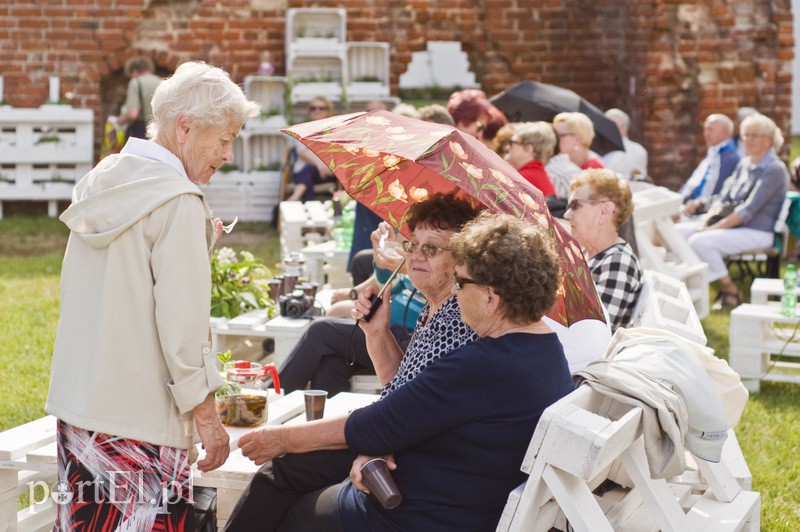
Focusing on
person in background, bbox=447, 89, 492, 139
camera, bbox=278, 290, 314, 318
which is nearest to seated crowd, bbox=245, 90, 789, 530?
camera, bbox=278, 290, 314, 318

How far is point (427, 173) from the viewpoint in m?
3.57

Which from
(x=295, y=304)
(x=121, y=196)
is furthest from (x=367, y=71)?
(x=121, y=196)

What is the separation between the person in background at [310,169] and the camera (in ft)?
35.1

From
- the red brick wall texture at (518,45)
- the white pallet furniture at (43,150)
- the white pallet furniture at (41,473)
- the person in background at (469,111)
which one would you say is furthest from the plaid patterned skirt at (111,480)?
the red brick wall texture at (518,45)

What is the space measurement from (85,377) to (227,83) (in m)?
0.76

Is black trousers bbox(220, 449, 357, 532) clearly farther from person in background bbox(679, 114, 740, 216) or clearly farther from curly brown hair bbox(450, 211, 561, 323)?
person in background bbox(679, 114, 740, 216)

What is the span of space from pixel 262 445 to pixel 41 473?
0.82 meters

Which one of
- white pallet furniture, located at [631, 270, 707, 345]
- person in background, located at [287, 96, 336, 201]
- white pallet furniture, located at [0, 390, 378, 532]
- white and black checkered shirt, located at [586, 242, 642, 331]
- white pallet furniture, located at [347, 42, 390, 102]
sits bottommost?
white pallet furniture, located at [0, 390, 378, 532]

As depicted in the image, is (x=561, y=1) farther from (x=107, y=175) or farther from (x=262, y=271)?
(x=107, y=175)

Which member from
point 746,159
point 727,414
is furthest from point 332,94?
point 727,414

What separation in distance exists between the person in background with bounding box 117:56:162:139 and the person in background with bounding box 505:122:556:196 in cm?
492

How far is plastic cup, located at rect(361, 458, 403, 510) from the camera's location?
103 inches

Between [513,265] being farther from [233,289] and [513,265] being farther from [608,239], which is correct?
[233,289]

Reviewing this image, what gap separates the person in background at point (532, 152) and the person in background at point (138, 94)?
492 centimetres
